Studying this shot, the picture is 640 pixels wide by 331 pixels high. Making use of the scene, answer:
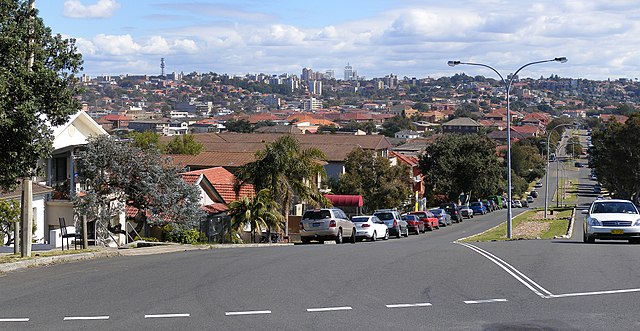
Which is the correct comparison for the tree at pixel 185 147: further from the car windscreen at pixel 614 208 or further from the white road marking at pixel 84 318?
the white road marking at pixel 84 318

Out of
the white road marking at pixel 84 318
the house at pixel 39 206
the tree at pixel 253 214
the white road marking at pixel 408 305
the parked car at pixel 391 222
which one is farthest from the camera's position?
the parked car at pixel 391 222

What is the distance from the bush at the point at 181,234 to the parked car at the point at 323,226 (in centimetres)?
463

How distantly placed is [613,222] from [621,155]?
57555 millimetres

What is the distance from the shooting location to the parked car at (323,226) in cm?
3450

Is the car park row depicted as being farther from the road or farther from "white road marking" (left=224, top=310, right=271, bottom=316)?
"white road marking" (left=224, top=310, right=271, bottom=316)

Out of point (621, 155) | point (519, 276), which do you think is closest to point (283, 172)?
point (519, 276)

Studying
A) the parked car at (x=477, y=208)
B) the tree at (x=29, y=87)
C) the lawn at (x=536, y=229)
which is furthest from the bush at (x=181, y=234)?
the parked car at (x=477, y=208)

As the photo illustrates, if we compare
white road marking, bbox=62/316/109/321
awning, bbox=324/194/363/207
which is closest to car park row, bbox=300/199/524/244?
awning, bbox=324/194/363/207

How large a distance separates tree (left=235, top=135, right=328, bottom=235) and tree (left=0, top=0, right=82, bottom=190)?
2820 centimetres

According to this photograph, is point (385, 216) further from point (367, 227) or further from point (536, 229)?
point (536, 229)

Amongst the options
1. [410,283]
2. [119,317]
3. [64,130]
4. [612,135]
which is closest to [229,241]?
[64,130]

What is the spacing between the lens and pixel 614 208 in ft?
92.7

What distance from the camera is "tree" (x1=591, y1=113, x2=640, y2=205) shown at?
7900 centimetres

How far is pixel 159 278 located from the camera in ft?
56.4
